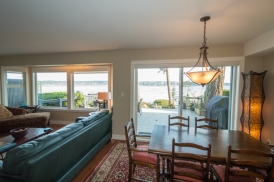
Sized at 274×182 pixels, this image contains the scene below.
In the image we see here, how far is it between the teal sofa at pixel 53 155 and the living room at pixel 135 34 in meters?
1.47

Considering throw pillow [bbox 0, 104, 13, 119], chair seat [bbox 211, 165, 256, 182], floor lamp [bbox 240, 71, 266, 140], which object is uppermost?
floor lamp [bbox 240, 71, 266, 140]

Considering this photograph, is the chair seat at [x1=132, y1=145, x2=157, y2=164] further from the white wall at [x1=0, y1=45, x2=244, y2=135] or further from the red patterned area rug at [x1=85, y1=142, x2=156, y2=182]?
the white wall at [x1=0, y1=45, x2=244, y2=135]

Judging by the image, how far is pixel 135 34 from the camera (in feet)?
8.32

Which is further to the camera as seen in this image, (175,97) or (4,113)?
(4,113)

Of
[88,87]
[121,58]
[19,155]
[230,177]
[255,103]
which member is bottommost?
[230,177]

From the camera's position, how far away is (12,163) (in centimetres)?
126

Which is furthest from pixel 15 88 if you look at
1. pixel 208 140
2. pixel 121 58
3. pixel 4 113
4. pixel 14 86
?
pixel 208 140

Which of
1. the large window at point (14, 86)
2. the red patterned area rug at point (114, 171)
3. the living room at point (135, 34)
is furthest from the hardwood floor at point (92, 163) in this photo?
the large window at point (14, 86)

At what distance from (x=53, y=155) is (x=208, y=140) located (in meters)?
2.00

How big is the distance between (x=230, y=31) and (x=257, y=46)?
750mm

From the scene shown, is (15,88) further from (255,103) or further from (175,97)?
(255,103)

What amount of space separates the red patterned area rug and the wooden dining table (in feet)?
2.41

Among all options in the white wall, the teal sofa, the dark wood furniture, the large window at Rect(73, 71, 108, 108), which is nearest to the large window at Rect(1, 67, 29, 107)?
the white wall

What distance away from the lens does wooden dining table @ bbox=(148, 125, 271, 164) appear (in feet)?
5.08
